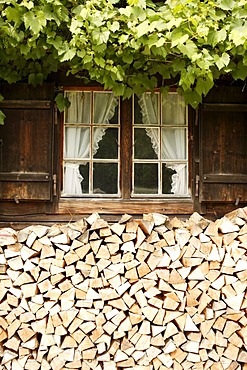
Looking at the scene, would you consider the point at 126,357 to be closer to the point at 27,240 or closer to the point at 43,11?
the point at 27,240

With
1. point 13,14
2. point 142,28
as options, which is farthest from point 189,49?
point 13,14

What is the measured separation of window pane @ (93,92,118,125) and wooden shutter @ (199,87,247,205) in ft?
2.97

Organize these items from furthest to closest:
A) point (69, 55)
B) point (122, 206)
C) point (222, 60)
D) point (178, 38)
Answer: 1. point (122, 206)
2. point (69, 55)
3. point (222, 60)
4. point (178, 38)

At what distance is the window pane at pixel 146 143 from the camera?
5.15 m

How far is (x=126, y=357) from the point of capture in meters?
4.00

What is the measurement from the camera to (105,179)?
512 centimetres

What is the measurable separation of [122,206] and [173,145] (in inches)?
32.2

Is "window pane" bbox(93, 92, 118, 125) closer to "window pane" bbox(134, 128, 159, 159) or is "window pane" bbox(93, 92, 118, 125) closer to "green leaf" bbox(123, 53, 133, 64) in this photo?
"window pane" bbox(134, 128, 159, 159)

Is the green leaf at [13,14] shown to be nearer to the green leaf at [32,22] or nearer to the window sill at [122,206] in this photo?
the green leaf at [32,22]

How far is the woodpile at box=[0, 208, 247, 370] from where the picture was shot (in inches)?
158

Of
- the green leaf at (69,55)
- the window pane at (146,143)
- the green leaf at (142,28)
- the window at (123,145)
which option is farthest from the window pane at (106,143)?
the green leaf at (142,28)

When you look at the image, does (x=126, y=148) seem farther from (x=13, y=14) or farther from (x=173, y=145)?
(x=13, y=14)

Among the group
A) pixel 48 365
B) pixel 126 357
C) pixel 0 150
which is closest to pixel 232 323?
pixel 126 357

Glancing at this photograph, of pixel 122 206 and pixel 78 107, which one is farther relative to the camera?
pixel 78 107
